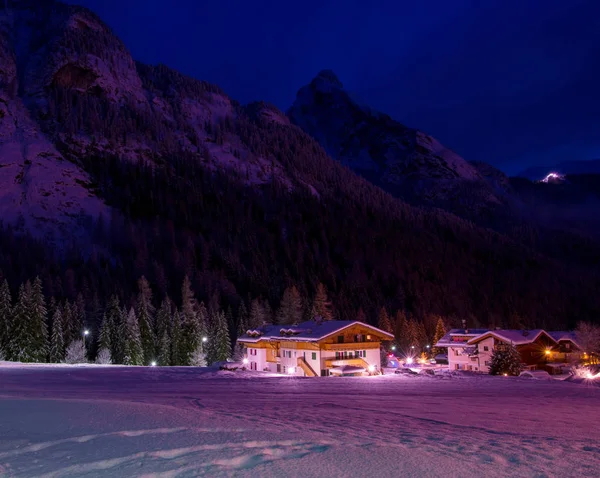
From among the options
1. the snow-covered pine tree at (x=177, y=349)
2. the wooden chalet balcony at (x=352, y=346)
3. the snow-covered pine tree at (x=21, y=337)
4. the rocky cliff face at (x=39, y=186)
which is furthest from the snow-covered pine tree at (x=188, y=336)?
the rocky cliff face at (x=39, y=186)

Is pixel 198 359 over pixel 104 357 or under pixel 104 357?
under

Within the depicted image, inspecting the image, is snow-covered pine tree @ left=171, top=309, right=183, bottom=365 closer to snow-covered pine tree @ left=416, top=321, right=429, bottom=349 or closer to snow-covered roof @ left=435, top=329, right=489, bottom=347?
snow-covered roof @ left=435, top=329, right=489, bottom=347

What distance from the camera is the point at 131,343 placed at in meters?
63.5

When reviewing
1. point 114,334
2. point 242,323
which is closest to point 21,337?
point 114,334

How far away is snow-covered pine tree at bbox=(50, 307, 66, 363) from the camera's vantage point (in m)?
63.0

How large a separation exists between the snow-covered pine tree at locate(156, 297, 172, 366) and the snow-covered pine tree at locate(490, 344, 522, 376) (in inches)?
1646

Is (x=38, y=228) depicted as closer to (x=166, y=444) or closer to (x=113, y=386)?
(x=113, y=386)

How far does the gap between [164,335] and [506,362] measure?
4398cm

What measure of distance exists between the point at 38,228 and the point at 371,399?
160 m

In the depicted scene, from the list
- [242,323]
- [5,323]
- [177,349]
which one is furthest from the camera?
[242,323]

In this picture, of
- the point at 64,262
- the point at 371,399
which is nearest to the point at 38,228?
the point at 64,262

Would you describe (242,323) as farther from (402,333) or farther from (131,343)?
(402,333)

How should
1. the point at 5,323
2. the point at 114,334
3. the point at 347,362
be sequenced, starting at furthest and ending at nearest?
1. the point at 114,334
2. the point at 5,323
3. the point at 347,362

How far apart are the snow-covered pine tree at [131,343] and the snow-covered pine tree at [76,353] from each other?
544 centimetres
